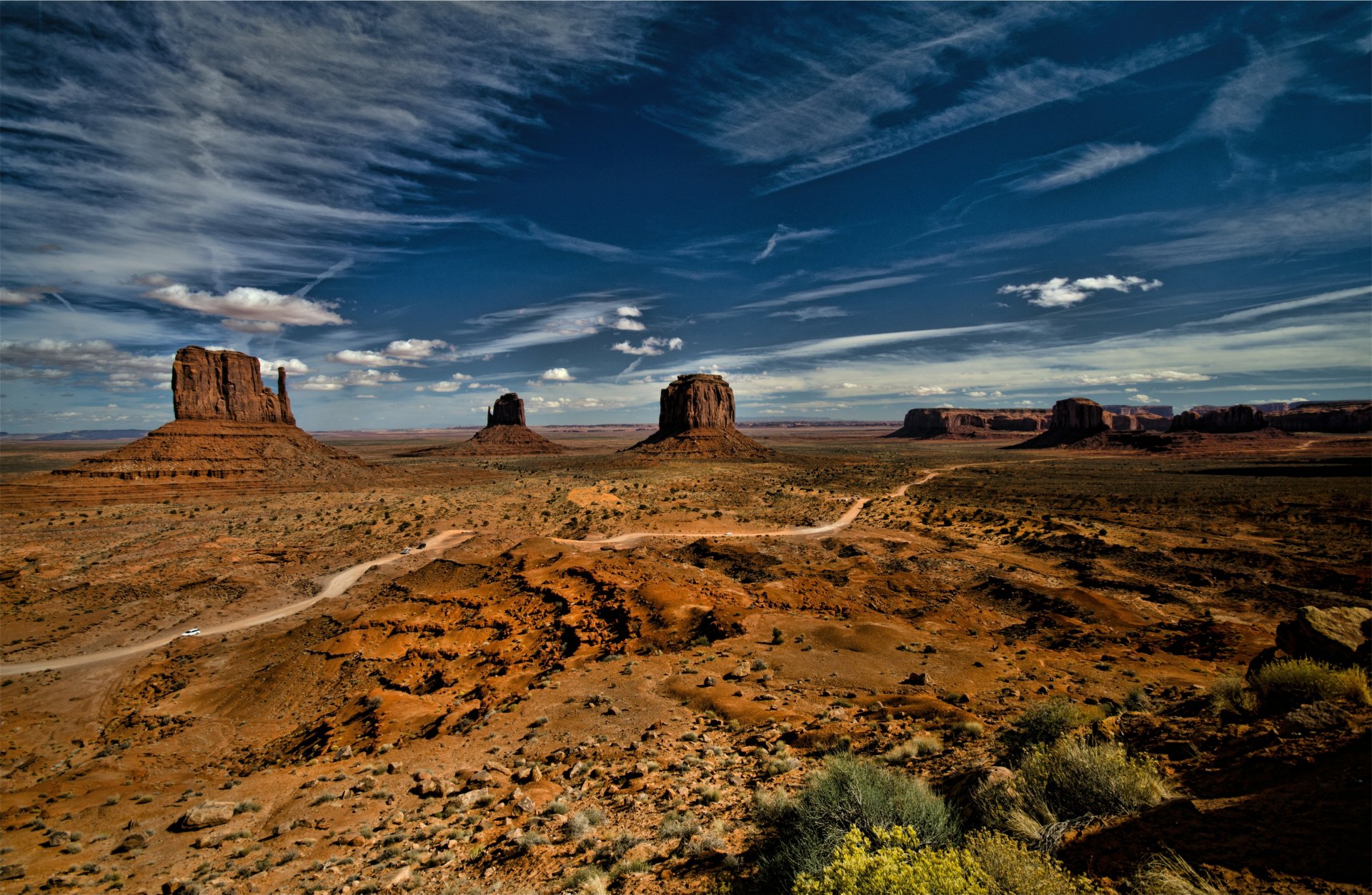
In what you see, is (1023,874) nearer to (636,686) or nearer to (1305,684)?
(1305,684)

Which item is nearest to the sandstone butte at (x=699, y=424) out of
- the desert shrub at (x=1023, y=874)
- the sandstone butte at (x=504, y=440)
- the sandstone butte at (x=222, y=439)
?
the sandstone butte at (x=504, y=440)

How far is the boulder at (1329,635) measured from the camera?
7.69 m

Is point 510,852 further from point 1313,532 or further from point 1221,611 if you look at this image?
point 1313,532

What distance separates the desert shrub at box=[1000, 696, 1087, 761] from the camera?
741cm

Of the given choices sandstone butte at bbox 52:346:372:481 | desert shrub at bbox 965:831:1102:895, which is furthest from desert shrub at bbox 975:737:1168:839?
sandstone butte at bbox 52:346:372:481

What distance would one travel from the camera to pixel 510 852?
7059 mm

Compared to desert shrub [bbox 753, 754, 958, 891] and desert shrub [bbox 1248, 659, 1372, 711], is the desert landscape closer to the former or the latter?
desert shrub [bbox 1248, 659, 1372, 711]

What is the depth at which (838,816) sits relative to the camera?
5684 millimetres

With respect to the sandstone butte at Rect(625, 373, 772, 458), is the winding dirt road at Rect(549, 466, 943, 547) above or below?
below

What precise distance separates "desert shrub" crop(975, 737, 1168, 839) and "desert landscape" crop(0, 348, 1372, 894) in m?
0.06

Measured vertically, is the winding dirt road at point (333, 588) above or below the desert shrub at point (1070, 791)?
below

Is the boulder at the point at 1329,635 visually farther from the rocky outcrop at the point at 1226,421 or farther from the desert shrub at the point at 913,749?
the rocky outcrop at the point at 1226,421

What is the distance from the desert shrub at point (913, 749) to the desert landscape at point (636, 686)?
0.05 meters

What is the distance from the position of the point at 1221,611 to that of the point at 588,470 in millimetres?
65966
